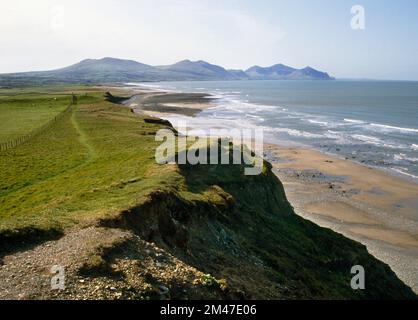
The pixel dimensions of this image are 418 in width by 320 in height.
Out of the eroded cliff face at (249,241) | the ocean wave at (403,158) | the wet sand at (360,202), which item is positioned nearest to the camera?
the eroded cliff face at (249,241)

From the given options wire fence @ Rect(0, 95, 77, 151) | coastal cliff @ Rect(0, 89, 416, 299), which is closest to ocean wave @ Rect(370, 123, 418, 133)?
coastal cliff @ Rect(0, 89, 416, 299)

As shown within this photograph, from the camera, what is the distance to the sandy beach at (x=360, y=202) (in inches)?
1601

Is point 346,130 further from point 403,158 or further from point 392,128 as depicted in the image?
point 403,158

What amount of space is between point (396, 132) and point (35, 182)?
93.2 metres

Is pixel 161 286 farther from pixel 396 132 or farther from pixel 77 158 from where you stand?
pixel 396 132

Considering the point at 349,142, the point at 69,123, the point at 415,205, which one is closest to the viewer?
the point at 415,205

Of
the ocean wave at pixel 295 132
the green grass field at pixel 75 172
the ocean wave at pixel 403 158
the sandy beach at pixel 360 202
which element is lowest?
the sandy beach at pixel 360 202

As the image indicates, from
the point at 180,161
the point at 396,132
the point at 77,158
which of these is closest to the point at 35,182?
the point at 77,158

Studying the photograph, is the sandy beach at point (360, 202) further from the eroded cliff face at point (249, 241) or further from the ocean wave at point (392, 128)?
the ocean wave at point (392, 128)

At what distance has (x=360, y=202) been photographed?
53906mm

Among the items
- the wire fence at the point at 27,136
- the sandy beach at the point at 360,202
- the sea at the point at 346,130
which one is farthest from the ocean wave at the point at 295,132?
the wire fence at the point at 27,136

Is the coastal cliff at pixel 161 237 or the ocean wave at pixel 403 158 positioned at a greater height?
the coastal cliff at pixel 161 237

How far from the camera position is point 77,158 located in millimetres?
47844
